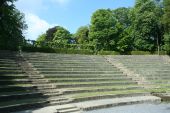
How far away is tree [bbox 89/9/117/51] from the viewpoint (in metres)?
Answer: 45.5

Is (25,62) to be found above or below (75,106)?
above

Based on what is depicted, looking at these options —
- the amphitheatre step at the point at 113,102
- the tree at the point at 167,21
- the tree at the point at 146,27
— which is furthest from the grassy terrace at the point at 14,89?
the tree at the point at 146,27

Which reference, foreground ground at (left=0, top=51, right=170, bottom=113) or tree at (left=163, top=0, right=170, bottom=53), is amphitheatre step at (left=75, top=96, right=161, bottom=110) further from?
tree at (left=163, top=0, right=170, bottom=53)

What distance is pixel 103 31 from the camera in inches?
1827

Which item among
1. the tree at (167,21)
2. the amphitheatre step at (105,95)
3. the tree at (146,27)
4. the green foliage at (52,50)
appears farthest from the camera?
the tree at (146,27)

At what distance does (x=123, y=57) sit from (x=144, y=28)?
37.9 feet

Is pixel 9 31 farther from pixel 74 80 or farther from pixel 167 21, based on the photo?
pixel 167 21

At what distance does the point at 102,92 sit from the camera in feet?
70.1

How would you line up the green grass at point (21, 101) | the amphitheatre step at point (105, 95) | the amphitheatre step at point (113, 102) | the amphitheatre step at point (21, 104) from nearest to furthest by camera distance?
the amphitheatre step at point (21, 104) → the green grass at point (21, 101) → the amphitheatre step at point (113, 102) → the amphitheatre step at point (105, 95)

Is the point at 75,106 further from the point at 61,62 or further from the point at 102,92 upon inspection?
the point at 61,62

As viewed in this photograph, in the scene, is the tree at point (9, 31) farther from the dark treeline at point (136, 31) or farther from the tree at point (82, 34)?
the tree at point (82, 34)

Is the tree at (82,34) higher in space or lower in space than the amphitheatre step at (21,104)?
higher

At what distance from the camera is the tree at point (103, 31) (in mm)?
45469

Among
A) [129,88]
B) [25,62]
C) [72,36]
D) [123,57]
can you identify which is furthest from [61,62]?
[72,36]
